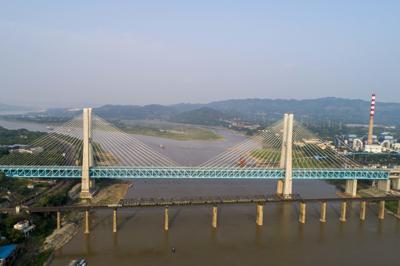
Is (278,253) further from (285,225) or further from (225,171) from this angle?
(225,171)

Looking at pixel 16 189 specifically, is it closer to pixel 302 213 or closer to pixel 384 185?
pixel 302 213

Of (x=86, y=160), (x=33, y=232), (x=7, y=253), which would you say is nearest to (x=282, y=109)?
(x=86, y=160)

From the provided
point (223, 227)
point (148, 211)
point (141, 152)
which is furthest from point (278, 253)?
point (141, 152)

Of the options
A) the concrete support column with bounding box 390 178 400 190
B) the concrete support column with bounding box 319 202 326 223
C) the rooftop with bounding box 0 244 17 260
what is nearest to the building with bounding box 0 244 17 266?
the rooftop with bounding box 0 244 17 260

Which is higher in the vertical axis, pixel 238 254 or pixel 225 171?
pixel 225 171

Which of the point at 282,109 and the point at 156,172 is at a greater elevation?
the point at 282,109

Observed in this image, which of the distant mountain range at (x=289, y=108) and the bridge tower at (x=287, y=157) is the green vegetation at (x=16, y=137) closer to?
the bridge tower at (x=287, y=157)

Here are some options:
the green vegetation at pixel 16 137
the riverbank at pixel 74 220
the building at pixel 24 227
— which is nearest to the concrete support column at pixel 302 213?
the riverbank at pixel 74 220
